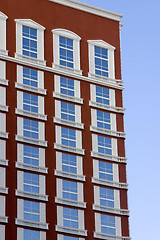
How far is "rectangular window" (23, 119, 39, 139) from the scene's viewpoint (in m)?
72.2

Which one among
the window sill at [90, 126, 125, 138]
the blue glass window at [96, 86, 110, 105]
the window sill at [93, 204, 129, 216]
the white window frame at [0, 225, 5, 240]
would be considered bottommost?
the white window frame at [0, 225, 5, 240]

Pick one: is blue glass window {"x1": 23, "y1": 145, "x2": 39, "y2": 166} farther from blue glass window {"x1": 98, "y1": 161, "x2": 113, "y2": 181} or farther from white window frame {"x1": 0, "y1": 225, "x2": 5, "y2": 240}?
white window frame {"x1": 0, "y1": 225, "x2": 5, "y2": 240}

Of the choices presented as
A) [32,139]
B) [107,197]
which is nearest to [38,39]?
[32,139]

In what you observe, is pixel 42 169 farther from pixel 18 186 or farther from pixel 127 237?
pixel 127 237

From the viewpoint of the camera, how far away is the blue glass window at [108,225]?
72188mm

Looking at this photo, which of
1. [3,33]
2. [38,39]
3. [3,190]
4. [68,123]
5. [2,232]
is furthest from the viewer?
[38,39]

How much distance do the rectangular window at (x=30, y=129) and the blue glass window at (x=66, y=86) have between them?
4.14 metres

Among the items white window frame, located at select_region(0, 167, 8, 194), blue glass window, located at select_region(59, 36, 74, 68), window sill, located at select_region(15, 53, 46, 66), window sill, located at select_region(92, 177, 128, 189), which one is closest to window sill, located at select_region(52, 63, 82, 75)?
blue glass window, located at select_region(59, 36, 74, 68)

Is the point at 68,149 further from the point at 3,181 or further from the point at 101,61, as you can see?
the point at 101,61

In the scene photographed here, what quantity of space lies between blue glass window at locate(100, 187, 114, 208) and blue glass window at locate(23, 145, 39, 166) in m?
6.02

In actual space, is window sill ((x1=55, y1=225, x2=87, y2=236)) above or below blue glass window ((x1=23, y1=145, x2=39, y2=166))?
below

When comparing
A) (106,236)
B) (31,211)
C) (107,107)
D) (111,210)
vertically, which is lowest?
(106,236)

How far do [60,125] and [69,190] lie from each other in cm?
545

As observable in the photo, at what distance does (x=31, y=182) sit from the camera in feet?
233
